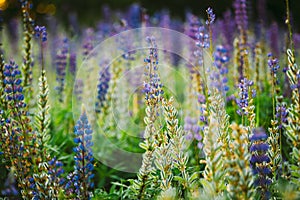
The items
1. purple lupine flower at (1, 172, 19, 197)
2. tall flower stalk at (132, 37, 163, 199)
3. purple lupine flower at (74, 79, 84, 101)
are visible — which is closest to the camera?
purple lupine flower at (1, 172, 19, 197)

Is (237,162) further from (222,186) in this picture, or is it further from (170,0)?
(170,0)

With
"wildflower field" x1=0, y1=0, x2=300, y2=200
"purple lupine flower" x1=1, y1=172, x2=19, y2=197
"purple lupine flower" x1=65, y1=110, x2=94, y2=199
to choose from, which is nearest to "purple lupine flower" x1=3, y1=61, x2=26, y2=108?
"wildflower field" x1=0, y1=0, x2=300, y2=200

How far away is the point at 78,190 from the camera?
224 cm

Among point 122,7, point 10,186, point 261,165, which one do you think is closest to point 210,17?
point 261,165

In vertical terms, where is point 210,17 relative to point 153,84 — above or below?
above

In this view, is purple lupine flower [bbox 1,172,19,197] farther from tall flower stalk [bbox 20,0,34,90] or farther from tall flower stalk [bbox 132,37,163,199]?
tall flower stalk [bbox 20,0,34,90]

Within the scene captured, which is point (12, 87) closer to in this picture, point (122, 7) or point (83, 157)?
point (83, 157)

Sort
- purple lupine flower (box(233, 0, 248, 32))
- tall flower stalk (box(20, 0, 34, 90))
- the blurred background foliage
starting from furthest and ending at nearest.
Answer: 1. the blurred background foliage
2. purple lupine flower (box(233, 0, 248, 32))
3. tall flower stalk (box(20, 0, 34, 90))

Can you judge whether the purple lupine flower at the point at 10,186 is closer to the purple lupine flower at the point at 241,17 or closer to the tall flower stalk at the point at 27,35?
the tall flower stalk at the point at 27,35

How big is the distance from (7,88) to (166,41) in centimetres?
385

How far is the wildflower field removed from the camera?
2100 millimetres

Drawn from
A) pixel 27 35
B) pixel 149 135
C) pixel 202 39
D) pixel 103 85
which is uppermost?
pixel 27 35

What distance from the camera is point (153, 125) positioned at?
2258mm

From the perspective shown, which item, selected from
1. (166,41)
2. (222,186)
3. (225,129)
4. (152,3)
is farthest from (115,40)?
(152,3)
